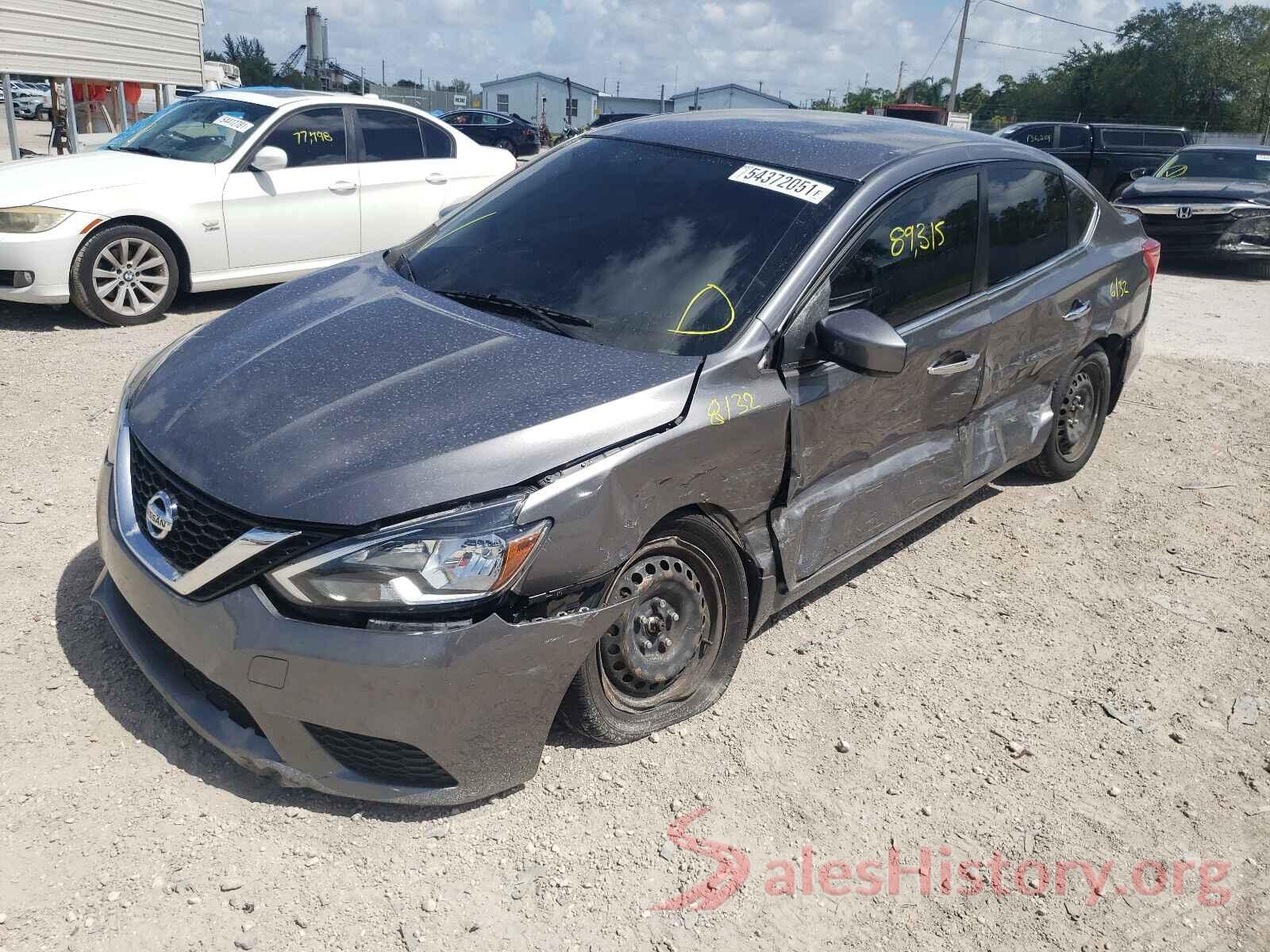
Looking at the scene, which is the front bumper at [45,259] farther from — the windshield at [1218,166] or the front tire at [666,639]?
the windshield at [1218,166]

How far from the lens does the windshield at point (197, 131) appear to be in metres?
7.23

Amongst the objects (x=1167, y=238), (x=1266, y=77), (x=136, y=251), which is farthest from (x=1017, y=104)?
(x=136, y=251)

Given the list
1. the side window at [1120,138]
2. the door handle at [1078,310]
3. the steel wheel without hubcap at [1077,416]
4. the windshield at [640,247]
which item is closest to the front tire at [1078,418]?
the steel wheel without hubcap at [1077,416]

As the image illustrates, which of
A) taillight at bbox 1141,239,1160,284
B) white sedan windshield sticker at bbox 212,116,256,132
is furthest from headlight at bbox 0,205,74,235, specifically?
taillight at bbox 1141,239,1160,284

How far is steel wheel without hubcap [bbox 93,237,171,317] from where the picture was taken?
21.9 feet

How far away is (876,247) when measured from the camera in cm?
340

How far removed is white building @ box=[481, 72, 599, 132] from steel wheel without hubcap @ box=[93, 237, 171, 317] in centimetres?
6981

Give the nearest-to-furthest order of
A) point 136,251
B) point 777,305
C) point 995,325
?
point 777,305, point 995,325, point 136,251

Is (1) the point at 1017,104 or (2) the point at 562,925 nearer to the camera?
(2) the point at 562,925

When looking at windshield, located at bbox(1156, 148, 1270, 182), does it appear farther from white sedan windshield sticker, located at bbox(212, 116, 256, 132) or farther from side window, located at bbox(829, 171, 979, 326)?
white sedan windshield sticker, located at bbox(212, 116, 256, 132)

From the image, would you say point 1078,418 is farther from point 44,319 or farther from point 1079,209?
point 44,319

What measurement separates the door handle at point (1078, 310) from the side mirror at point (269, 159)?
17.2 ft

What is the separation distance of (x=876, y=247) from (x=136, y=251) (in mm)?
5387

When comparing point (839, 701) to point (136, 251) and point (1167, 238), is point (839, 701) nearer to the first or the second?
point (136, 251)
